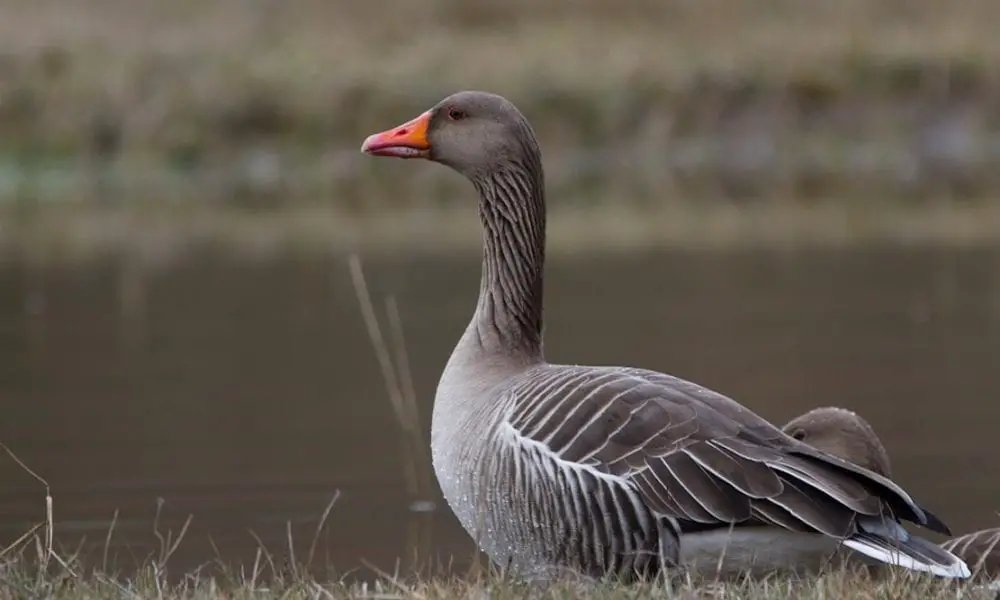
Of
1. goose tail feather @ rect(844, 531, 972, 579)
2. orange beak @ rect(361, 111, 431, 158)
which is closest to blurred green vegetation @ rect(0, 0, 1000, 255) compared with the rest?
orange beak @ rect(361, 111, 431, 158)

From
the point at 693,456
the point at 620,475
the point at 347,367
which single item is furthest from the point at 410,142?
the point at 347,367

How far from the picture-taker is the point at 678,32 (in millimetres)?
37125

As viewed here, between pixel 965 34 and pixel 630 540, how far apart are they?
29.3 meters

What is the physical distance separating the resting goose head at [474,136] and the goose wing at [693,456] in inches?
48.6

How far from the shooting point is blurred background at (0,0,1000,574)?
10.7 meters

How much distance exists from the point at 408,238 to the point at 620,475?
16626mm

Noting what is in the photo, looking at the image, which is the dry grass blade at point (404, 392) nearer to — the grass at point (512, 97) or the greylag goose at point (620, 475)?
the greylag goose at point (620, 475)

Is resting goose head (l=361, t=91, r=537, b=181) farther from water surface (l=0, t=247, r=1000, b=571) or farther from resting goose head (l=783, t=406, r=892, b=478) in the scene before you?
resting goose head (l=783, t=406, r=892, b=478)

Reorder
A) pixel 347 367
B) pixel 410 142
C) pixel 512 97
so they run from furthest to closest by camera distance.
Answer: pixel 512 97
pixel 347 367
pixel 410 142

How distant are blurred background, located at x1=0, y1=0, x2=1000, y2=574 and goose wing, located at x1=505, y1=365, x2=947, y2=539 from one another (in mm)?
876

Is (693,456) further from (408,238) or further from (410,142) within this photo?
(408,238)

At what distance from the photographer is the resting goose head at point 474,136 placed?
7742 mm

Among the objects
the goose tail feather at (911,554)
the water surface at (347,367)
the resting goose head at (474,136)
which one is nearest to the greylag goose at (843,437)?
the water surface at (347,367)

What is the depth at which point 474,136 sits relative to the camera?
7.75 m
